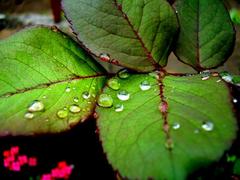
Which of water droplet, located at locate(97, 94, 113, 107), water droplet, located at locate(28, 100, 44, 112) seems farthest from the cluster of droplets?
water droplet, located at locate(28, 100, 44, 112)

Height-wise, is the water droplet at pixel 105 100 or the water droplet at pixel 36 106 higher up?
the water droplet at pixel 36 106

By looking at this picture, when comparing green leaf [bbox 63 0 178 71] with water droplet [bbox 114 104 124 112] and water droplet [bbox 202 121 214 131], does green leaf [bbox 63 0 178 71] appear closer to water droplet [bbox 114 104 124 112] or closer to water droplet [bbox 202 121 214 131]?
water droplet [bbox 114 104 124 112]

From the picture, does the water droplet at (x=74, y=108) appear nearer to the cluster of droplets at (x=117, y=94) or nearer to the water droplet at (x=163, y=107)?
the cluster of droplets at (x=117, y=94)

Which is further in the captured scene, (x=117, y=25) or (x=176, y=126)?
(x=117, y=25)

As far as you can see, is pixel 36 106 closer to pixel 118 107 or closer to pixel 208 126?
pixel 118 107

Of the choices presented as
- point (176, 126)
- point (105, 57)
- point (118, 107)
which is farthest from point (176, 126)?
point (105, 57)

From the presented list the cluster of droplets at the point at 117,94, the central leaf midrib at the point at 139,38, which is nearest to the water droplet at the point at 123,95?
the cluster of droplets at the point at 117,94

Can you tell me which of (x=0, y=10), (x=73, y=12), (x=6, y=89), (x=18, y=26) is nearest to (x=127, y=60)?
(x=73, y=12)
